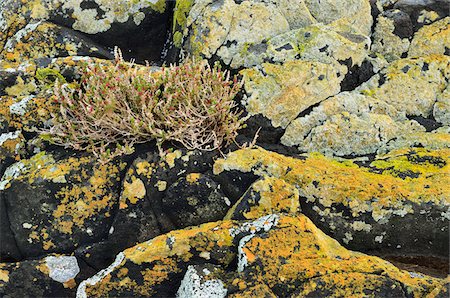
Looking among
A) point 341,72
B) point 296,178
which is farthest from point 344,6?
point 296,178

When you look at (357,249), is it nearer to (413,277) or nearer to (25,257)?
(413,277)

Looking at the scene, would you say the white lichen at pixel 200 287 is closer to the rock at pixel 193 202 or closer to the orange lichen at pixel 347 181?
the rock at pixel 193 202

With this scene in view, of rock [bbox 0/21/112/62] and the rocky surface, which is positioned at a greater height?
rock [bbox 0/21/112/62]

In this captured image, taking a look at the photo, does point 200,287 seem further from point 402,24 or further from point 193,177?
point 402,24

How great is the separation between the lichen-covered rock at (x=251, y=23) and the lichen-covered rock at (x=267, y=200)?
2381 millimetres

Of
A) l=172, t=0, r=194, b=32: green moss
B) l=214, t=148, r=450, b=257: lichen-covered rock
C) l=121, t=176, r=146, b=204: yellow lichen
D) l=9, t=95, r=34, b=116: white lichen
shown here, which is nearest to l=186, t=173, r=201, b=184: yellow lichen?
l=214, t=148, r=450, b=257: lichen-covered rock

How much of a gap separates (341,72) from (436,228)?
2780mm

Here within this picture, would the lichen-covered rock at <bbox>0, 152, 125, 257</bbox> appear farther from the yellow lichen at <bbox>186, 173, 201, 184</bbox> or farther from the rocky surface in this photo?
the yellow lichen at <bbox>186, 173, 201, 184</bbox>

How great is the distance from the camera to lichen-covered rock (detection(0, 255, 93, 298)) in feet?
16.9

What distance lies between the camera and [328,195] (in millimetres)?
5207

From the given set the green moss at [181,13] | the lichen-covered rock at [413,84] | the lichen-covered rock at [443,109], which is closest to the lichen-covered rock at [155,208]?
the lichen-covered rock at [413,84]

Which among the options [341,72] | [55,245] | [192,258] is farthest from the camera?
[341,72]

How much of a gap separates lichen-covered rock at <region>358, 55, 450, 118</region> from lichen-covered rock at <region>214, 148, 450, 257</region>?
51.0 inches

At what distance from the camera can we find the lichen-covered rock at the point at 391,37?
295 inches
